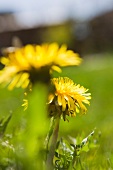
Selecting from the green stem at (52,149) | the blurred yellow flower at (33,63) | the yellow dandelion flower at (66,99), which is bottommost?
the green stem at (52,149)

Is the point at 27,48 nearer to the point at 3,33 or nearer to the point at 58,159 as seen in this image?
the point at 58,159

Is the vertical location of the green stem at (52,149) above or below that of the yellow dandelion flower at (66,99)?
below

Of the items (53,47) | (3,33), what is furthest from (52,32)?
(53,47)

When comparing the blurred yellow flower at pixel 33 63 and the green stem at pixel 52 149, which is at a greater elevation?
the blurred yellow flower at pixel 33 63

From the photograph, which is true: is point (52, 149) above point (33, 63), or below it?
below
